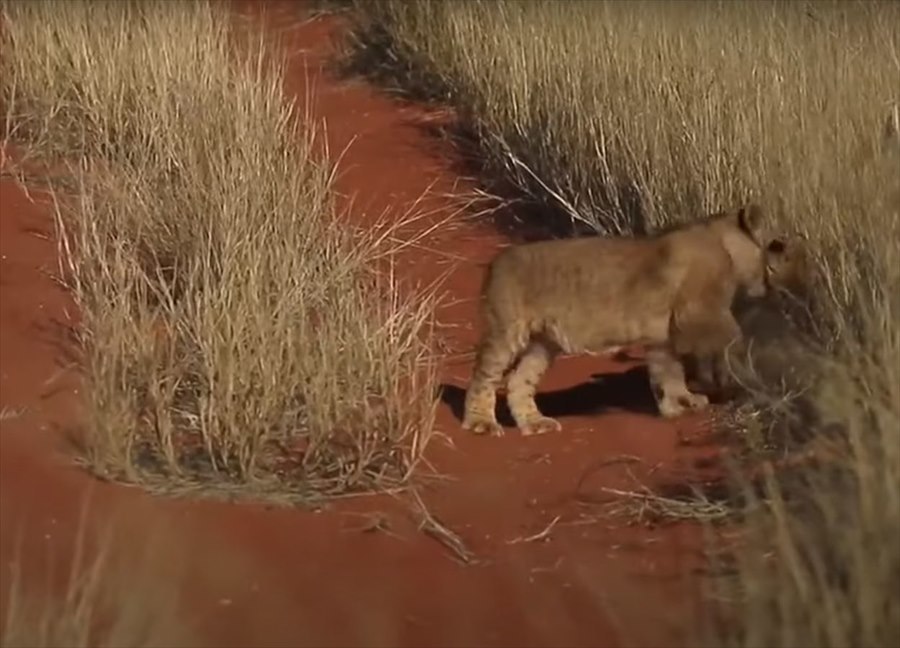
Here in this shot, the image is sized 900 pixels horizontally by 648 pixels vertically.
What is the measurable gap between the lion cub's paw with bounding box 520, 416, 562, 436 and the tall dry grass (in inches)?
31.5

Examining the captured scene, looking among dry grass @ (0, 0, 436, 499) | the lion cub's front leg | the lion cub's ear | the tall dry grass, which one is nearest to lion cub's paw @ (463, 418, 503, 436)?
dry grass @ (0, 0, 436, 499)

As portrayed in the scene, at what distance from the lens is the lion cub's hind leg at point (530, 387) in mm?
7449

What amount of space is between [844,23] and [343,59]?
21.8 ft

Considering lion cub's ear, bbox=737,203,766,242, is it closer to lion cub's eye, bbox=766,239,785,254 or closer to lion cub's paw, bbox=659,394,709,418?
lion cub's eye, bbox=766,239,785,254

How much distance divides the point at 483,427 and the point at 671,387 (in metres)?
0.74

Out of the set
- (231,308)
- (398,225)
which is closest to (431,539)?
(231,308)

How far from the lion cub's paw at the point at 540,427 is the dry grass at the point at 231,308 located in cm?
46

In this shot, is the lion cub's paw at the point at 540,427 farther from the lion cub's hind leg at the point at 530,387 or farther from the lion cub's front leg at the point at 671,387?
the lion cub's front leg at the point at 671,387

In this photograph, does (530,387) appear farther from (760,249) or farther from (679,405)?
(760,249)

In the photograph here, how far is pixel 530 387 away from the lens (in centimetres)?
754

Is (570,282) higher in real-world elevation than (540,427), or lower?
higher

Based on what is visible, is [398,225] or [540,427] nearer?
[540,427]

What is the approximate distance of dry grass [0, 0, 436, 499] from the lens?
260 inches

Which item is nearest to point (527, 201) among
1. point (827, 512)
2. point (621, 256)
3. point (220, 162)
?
point (220, 162)
